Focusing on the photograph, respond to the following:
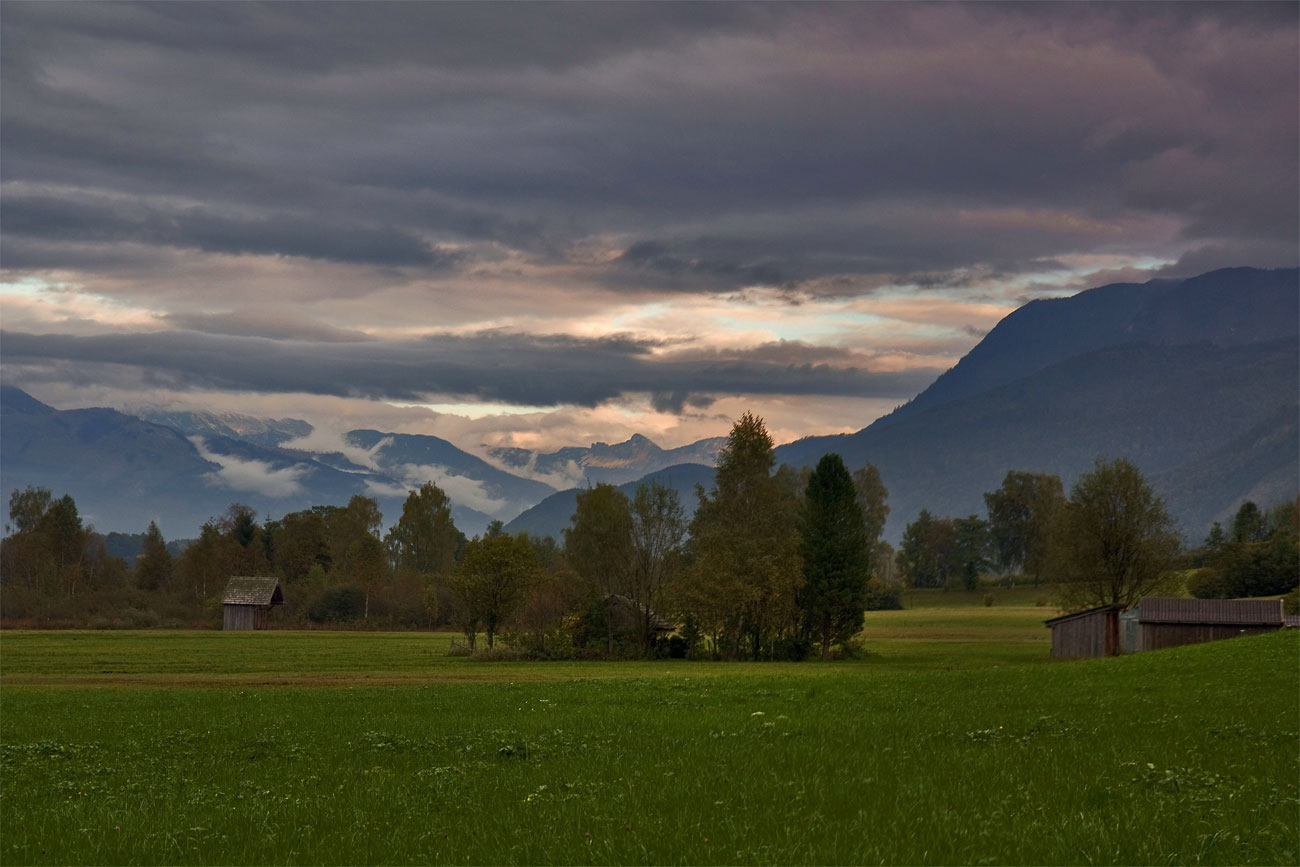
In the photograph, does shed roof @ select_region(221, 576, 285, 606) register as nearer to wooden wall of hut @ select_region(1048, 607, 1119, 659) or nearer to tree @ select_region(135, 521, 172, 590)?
tree @ select_region(135, 521, 172, 590)

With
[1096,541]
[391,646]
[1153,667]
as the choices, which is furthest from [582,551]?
[1153,667]

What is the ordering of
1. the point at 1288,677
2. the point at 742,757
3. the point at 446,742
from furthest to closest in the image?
the point at 1288,677, the point at 446,742, the point at 742,757

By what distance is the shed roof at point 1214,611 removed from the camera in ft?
235

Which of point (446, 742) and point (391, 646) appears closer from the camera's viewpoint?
point (446, 742)

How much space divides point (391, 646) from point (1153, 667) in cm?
7837

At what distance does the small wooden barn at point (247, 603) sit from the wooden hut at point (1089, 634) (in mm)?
104386

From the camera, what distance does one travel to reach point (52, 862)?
13.5 m

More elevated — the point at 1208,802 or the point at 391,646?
the point at 1208,802

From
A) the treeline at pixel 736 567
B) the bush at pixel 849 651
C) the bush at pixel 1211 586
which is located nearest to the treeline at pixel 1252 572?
the bush at pixel 1211 586

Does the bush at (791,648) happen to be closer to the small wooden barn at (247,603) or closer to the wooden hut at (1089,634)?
the wooden hut at (1089,634)

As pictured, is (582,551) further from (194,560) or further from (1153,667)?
(194,560)

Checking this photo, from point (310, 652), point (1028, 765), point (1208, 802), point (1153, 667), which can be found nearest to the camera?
point (1208, 802)

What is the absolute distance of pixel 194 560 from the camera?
174250mm

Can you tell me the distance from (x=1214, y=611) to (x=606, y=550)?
4791 centimetres
